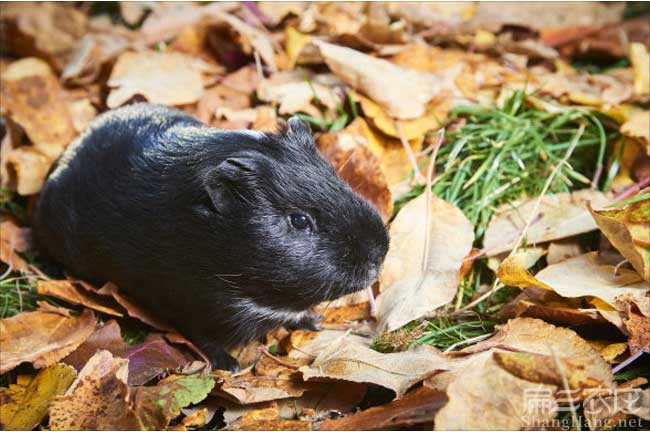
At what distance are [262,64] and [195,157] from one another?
6.60 feet

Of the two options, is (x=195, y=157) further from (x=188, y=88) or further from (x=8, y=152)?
(x=8, y=152)

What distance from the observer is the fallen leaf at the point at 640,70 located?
4.47 metres

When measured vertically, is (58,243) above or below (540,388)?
below

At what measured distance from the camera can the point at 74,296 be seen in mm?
3770

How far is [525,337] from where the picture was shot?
2930 mm

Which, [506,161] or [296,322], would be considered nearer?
[296,322]

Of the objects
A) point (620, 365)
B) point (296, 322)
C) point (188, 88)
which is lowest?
point (296, 322)

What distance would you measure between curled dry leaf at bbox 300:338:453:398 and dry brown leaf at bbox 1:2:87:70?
3.41 meters

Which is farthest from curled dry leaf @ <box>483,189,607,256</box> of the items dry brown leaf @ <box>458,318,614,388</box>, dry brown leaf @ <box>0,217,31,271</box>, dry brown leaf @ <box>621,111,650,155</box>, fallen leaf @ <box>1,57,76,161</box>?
fallen leaf @ <box>1,57,76,161</box>

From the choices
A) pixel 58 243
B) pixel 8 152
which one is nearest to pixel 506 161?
pixel 58 243

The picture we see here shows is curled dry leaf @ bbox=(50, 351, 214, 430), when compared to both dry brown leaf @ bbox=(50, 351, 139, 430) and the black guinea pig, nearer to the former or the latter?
dry brown leaf @ bbox=(50, 351, 139, 430)

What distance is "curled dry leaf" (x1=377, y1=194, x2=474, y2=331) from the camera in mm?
3369

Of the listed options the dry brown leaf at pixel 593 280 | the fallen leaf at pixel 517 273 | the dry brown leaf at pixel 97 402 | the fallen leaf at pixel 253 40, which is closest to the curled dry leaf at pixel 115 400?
the dry brown leaf at pixel 97 402

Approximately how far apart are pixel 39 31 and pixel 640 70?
4281mm
